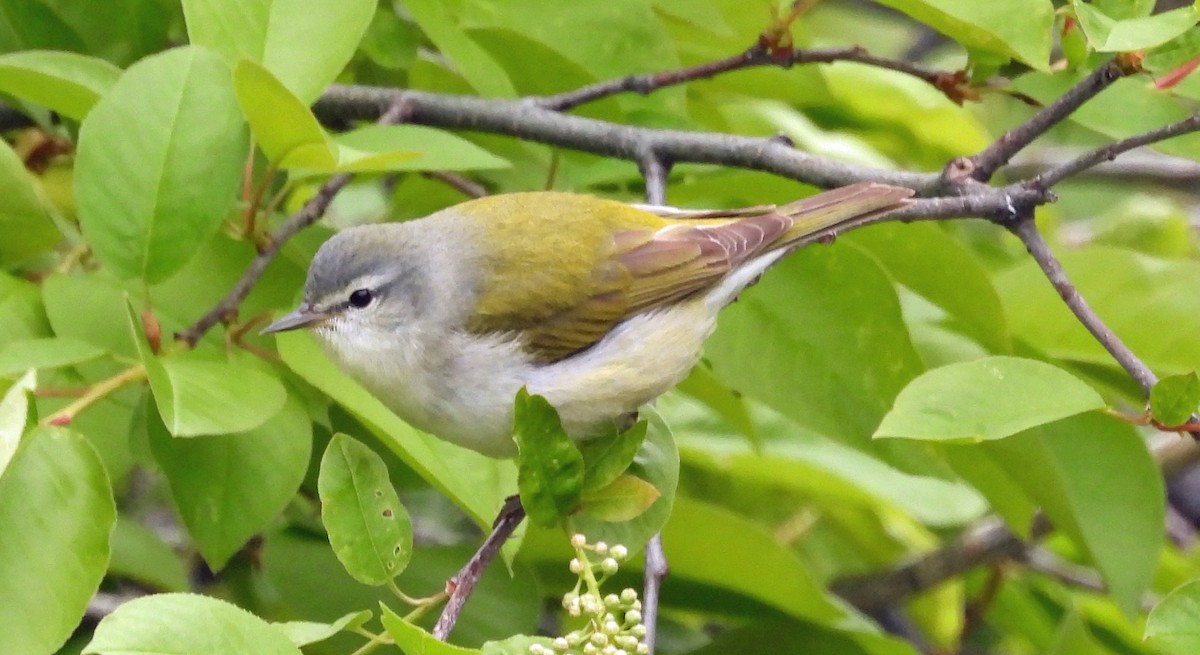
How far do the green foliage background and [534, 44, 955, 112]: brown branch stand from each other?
0.19 feet

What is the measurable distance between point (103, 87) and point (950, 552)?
7.92 ft

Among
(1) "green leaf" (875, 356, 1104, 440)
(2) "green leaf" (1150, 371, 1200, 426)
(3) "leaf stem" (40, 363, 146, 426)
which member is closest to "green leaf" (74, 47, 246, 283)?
(3) "leaf stem" (40, 363, 146, 426)

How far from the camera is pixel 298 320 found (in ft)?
6.76

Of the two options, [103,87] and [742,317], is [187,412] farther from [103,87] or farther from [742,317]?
[742,317]

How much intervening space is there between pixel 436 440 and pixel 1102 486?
3.85ft

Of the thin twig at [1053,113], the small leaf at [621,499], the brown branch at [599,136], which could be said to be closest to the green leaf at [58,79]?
the brown branch at [599,136]

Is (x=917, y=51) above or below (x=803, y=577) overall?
below

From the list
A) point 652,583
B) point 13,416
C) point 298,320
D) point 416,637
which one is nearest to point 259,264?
point 298,320

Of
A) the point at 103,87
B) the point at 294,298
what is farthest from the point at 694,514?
the point at 103,87

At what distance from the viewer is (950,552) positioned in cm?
338

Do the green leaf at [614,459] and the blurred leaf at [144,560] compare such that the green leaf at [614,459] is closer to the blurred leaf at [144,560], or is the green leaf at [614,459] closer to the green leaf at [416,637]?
the green leaf at [416,637]

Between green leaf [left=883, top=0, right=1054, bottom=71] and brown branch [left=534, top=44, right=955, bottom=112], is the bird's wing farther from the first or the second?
green leaf [left=883, top=0, right=1054, bottom=71]

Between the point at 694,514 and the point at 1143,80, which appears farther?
the point at 694,514

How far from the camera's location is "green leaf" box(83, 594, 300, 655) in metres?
1.26
